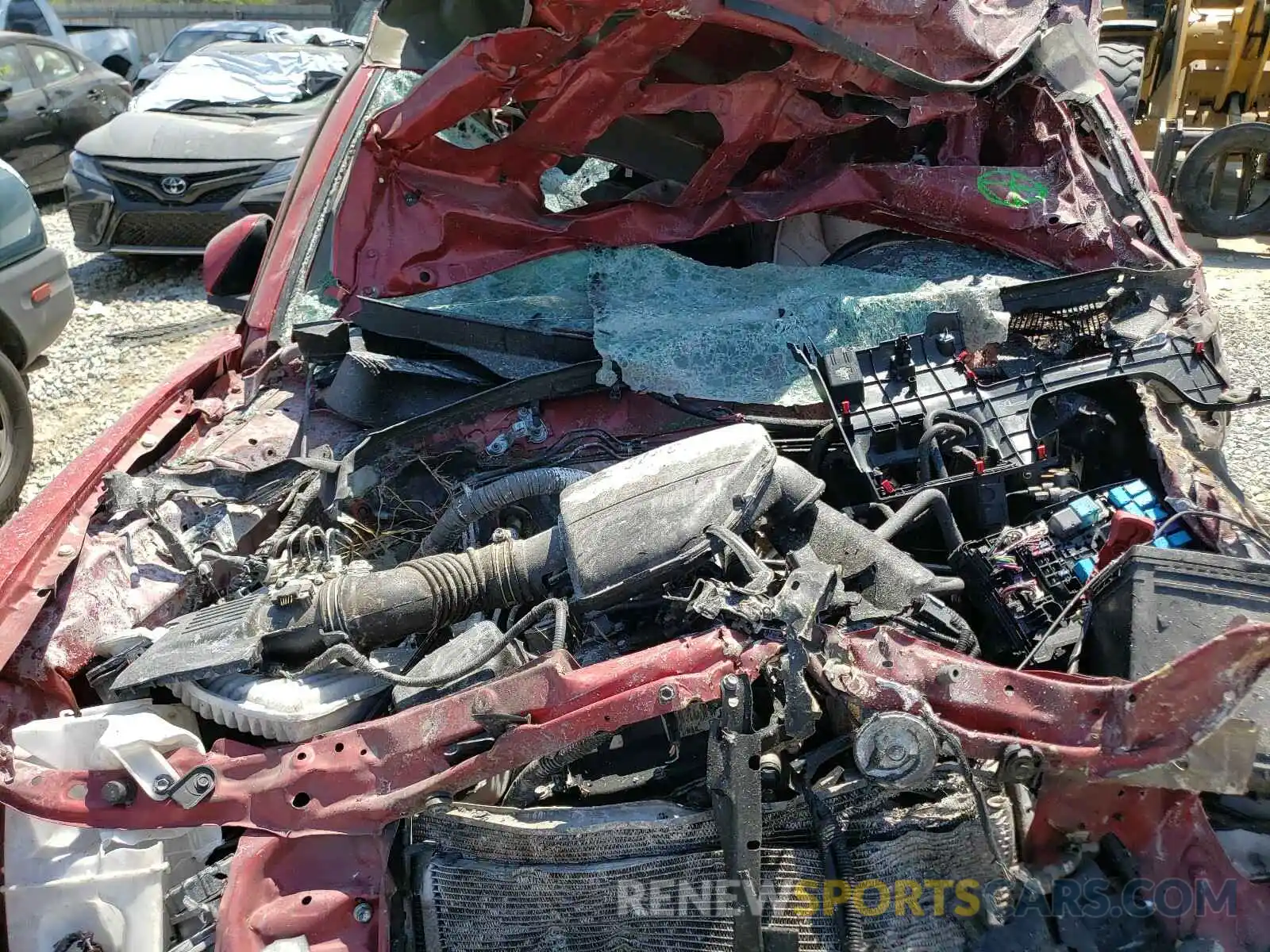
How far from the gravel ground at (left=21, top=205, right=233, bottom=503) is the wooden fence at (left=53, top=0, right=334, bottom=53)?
10.8 meters

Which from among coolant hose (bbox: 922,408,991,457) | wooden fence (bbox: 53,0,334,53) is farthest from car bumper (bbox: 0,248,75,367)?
wooden fence (bbox: 53,0,334,53)

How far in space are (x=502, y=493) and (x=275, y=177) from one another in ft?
17.7

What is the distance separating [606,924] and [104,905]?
101 cm

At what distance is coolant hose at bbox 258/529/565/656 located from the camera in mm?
2111

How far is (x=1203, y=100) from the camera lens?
755cm

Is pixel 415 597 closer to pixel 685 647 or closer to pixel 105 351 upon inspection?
pixel 685 647

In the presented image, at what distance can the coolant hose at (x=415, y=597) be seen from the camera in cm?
211

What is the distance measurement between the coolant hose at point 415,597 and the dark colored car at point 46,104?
902 centimetres

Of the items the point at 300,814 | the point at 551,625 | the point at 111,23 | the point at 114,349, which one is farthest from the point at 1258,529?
the point at 111,23

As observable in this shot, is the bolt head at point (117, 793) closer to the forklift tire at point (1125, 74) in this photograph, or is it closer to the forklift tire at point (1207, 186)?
the forklift tire at point (1207, 186)

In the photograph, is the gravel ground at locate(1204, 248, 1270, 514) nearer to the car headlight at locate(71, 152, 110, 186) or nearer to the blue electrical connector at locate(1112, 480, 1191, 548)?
the blue electrical connector at locate(1112, 480, 1191, 548)

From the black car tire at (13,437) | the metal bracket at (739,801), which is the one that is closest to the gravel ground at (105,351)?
the black car tire at (13,437)

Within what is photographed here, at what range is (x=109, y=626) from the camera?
2289 millimetres

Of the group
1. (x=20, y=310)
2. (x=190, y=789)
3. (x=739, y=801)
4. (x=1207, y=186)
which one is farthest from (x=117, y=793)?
(x=1207, y=186)
